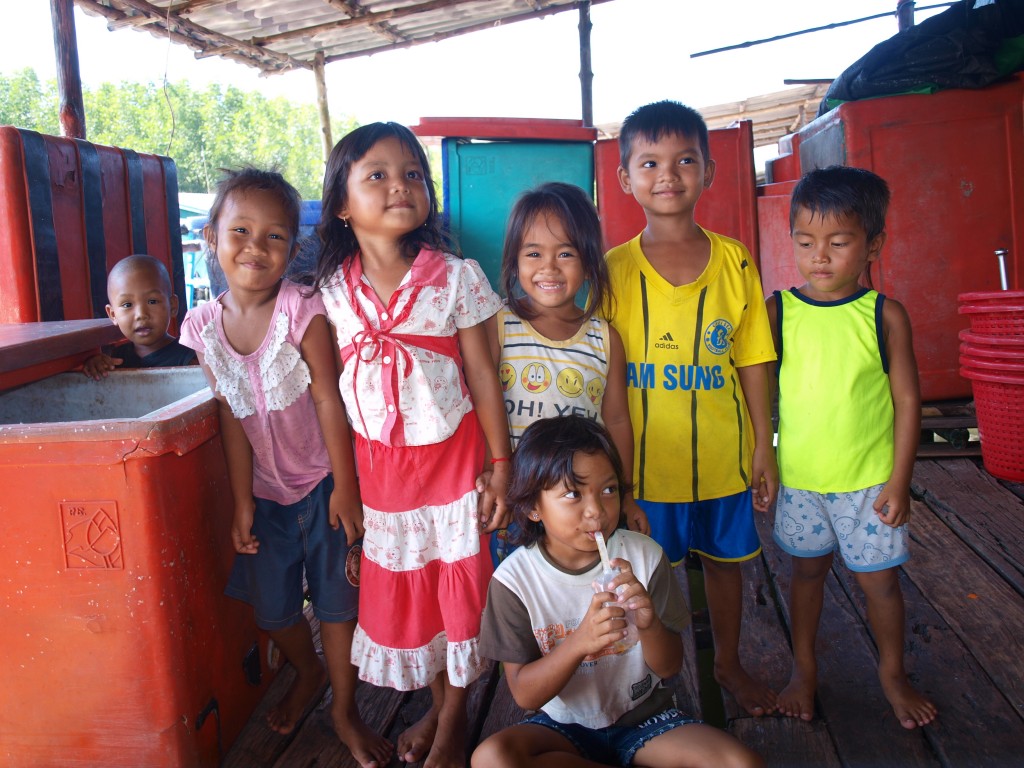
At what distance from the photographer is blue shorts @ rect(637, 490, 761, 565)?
192 cm

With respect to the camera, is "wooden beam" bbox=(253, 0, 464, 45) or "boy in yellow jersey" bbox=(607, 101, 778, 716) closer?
"boy in yellow jersey" bbox=(607, 101, 778, 716)

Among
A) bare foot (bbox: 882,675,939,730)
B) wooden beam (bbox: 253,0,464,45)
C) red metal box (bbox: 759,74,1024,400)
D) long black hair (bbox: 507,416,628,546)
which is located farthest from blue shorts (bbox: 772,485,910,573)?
wooden beam (bbox: 253,0,464,45)

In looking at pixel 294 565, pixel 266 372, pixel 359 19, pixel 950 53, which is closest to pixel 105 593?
pixel 294 565

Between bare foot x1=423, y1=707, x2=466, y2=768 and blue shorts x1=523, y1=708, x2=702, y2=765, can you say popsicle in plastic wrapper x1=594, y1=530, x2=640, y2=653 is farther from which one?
bare foot x1=423, y1=707, x2=466, y2=768

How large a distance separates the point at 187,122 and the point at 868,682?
69.3 ft

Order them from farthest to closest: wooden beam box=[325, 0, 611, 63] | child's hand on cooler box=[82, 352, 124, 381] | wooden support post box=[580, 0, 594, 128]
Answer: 1. wooden beam box=[325, 0, 611, 63]
2. wooden support post box=[580, 0, 594, 128]
3. child's hand on cooler box=[82, 352, 124, 381]

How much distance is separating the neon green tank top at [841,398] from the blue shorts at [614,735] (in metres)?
0.69

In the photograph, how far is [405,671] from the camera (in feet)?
5.74

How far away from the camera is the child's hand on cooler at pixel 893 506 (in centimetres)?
179

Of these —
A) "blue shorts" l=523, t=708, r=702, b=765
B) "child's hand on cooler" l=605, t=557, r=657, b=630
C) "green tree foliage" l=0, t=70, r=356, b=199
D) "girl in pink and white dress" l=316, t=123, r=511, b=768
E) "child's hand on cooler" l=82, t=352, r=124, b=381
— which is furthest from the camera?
"green tree foliage" l=0, t=70, r=356, b=199

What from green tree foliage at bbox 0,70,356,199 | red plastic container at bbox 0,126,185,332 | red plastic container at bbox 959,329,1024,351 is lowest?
red plastic container at bbox 959,329,1024,351

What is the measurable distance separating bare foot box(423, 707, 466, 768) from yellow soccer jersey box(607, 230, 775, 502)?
68 cm

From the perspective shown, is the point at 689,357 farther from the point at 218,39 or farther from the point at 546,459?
the point at 218,39

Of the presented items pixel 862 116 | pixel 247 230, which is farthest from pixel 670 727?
pixel 862 116
